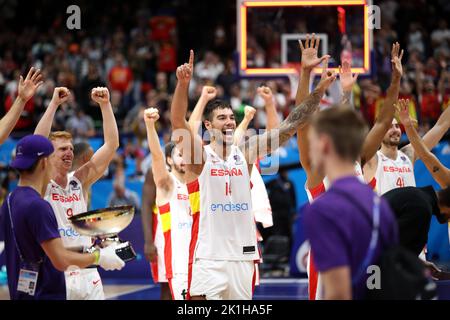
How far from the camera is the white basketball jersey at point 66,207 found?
26.6 ft

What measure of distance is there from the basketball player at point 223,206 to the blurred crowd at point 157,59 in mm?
6044

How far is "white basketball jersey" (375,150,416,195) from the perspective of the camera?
10.2 meters

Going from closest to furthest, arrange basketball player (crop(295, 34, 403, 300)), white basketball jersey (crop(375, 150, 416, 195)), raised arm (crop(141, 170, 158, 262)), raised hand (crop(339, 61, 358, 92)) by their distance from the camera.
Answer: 1. basketball player (crop(295, 34, 403, 300))
2. raised hand (crop(339, 61, 358, 92))
3. white basketball jersey (crop(375, 150, 416, 195))
4. raised arm (crop(141, 170, 158, 262))

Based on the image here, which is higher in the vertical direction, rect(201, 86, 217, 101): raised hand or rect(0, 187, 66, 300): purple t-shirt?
rect(201, 86, 217, 101): raised hand

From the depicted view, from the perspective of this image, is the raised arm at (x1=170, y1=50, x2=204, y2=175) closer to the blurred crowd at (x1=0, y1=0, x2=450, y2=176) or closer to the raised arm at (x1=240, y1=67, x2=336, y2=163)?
the raised arm at (x1=240, y1=67, x2=336, y2=163)

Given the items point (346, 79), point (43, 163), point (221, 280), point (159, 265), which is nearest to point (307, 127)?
point (346, 79)

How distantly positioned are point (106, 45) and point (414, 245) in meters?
16.7

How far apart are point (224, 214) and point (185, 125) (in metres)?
1.00

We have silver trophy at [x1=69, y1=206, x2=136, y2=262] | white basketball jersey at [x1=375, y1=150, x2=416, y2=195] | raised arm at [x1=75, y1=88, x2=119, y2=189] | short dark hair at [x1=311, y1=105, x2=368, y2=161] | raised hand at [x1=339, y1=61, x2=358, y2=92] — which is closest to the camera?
short dark hair at [x1=311, y1=105, x2=368, y2=161]

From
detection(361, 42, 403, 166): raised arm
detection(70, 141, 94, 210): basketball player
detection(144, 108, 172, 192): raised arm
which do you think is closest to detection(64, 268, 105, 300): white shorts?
detection(70, 141, 94, 210): basketball player

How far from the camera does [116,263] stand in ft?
21.7

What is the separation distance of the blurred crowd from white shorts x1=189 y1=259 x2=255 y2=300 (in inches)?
269

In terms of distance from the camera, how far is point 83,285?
8008mm
